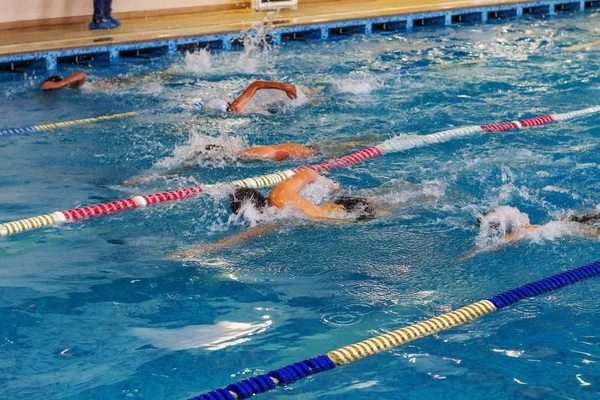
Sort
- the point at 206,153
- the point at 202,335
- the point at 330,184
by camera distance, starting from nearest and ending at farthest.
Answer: the point at 202,335 → the point at 330,184 → the point at 206,153

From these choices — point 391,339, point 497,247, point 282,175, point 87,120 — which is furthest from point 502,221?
point 87,120

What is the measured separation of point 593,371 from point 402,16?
29.1ft

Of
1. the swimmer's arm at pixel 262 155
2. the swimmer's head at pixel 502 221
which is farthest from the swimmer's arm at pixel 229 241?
the swimmer's arm at pixel 262 155

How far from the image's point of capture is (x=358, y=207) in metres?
5.00

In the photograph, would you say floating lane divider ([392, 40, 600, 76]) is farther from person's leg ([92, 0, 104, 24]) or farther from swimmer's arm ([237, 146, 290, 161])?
person's leg ([92, 0, 104, 24])

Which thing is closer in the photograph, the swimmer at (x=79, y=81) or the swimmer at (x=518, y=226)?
the swimmer at (x=518, y=226)

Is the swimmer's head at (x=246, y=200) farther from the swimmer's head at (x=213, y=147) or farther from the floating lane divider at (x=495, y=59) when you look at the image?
the floating lane divider at (x=495, y=59)

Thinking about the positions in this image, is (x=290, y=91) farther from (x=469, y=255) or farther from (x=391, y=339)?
(x=391, y=339)

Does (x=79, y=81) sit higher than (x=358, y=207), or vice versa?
(x=79, y=81)

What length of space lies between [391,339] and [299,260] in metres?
1.07

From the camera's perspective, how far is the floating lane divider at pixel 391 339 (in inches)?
122

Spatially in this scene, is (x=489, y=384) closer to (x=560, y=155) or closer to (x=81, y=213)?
(x=81, y=213)

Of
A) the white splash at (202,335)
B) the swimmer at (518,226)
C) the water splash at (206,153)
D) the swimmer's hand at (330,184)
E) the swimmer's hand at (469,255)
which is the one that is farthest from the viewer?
the water splash at (206,153)

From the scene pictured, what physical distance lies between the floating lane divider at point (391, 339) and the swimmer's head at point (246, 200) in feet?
4.65
